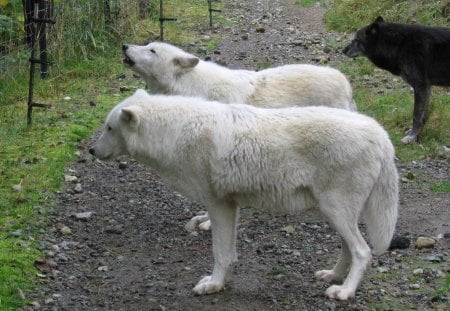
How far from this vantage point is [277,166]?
16.9 ft

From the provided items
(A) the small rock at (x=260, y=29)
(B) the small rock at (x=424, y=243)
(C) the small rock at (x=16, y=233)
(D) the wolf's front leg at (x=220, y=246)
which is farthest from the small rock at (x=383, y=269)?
(A) the small rock at (x=260, y=29)

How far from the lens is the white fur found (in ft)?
22.7

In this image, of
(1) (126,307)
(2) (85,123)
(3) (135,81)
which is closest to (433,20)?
(3) (135,81)

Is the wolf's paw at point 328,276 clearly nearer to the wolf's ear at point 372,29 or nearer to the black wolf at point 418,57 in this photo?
the black wolf at point 418,57

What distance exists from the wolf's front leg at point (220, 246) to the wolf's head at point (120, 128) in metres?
0.85

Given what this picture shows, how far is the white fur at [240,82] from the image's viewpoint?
692 cm

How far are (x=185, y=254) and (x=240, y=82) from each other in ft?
5.71

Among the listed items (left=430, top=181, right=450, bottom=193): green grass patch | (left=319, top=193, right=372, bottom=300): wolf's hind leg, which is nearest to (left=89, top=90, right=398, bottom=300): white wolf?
(left=319, top=193, right=372, bottom=300): wolf's hind leg

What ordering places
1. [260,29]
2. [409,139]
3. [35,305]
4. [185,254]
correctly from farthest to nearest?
[260,29] → [409,139] → [185,254] → [35,305]

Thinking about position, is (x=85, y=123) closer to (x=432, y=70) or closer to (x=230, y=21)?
(x=432, y=70)

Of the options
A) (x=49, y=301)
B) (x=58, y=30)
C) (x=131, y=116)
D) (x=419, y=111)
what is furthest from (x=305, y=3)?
(x=49, y=301)

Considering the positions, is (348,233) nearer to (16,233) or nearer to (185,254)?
(185,254)

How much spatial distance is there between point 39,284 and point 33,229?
98 cm

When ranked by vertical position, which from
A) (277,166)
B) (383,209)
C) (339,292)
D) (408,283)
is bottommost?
(408,283)
